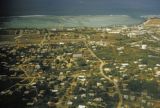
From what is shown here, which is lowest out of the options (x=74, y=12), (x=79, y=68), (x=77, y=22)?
(x=79, y=68)

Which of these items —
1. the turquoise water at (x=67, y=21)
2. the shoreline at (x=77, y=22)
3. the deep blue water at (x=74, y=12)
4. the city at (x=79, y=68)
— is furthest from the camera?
the deep blue water at (x=74, y=12)

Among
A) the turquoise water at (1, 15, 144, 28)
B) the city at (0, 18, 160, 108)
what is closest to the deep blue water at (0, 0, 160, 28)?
the turquoise water at (1, 15, 144, 28)

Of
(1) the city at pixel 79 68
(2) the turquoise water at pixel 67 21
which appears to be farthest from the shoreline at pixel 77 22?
(1) the city at pixel 79 68

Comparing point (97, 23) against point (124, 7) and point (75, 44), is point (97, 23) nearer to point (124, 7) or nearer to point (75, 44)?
point (75, 44)

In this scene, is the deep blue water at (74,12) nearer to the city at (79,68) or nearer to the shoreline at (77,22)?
the shoreline at (77,22)

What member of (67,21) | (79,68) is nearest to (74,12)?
(67,21)

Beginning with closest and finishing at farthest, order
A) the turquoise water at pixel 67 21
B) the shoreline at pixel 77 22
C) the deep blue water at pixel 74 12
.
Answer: the shoreline at pixel 77 22 < the turquoise water at pixel 67 21 < the deep blue water at pixel 74 12

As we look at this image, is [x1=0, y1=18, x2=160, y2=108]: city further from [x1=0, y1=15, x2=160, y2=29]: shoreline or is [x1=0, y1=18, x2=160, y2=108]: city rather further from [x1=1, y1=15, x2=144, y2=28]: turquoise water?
[x1=1, y1=15, x2=144, y2=28]: turquoise water

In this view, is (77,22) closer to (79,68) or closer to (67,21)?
(67,21)
